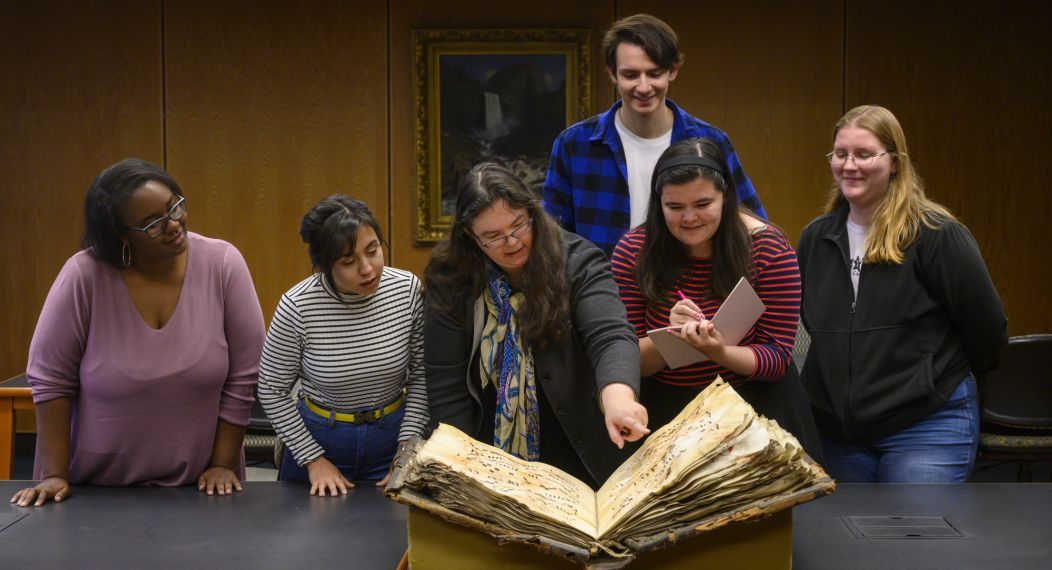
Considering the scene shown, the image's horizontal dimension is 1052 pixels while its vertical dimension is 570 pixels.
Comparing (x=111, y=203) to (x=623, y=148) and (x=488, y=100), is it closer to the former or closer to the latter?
(x=623, y=148)

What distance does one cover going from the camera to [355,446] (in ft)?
7.32

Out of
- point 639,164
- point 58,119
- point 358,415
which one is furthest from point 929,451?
point 58,119

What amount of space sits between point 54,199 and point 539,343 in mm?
4764

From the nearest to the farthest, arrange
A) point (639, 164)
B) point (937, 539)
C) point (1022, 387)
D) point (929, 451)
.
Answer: point (937, 539) < point (929, 451) < point (639, 164) < point (1022, 387)

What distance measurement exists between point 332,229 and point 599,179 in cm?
93

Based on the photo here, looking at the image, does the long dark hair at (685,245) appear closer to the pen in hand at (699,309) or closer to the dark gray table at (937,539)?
the pen in hand at (699,309)

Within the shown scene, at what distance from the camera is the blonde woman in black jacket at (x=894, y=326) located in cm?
240

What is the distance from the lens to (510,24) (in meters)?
5.65

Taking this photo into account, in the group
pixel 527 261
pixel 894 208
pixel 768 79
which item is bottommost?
pixel 527 261

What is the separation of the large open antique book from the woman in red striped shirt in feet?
2.27

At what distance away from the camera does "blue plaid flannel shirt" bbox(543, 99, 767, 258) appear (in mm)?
2803

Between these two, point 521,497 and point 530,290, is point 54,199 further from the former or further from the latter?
point 521,497

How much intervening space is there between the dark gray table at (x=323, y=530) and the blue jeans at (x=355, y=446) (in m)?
0.17

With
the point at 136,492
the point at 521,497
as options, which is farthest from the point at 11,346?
the point at 521,497
